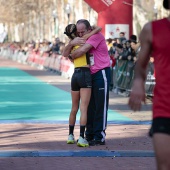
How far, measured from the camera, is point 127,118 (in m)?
18.3

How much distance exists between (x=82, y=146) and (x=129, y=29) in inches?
820

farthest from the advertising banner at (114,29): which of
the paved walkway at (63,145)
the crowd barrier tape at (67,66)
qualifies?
the paved walkway at (63,145)

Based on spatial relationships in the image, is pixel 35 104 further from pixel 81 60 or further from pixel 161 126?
pixel 161 126

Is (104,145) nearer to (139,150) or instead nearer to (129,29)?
(139,150)

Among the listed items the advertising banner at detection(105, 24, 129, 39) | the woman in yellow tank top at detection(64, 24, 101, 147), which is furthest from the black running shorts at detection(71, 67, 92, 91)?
the advertising banner at detection(105, 24, 129, 39)

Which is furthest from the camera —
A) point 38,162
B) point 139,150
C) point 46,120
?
point 46,120

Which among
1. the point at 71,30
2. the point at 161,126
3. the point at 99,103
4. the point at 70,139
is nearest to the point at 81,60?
the point at 71,30

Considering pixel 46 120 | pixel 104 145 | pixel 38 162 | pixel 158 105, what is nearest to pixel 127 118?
pixel 46 120

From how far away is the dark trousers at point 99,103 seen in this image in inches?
507

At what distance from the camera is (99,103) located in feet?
42.7

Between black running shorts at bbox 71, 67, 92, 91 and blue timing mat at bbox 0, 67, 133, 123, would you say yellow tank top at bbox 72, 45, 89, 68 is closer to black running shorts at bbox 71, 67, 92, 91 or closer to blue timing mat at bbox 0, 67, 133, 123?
black running shorts at bbox 71, 67, 92, 91

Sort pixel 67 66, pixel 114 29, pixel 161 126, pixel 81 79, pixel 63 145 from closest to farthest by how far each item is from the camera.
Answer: pixel 161 126, pixel 81 79, pixel 63 145, pixel 114 29, pixel 67 66

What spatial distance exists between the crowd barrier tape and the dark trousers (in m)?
9.00

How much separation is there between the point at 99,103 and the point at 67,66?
2608 cm
